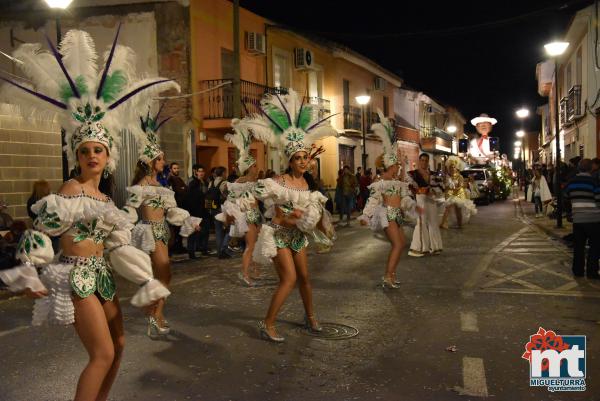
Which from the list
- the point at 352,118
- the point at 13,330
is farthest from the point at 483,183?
the point at 13,330

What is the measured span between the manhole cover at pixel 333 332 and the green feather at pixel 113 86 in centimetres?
319

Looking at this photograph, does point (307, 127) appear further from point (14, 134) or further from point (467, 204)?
point (467, 204)

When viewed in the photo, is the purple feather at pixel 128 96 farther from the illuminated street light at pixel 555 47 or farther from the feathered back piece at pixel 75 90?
the illuminated street light at pixel 555 47

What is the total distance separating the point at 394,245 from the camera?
27.1ft

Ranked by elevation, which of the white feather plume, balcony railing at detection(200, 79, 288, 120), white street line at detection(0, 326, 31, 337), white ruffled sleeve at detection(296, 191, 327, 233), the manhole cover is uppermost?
balcony railing at detection(200, 79, 288, 120)

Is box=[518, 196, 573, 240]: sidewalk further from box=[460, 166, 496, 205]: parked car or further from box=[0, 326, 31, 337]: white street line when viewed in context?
box=[0, 326, 31, 337]: white street line

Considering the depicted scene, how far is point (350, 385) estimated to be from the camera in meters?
4.61

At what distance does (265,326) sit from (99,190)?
247cm

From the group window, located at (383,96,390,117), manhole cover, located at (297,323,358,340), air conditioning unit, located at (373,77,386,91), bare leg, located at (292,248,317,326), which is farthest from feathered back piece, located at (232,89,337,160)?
window, located at (383,96,390,117)

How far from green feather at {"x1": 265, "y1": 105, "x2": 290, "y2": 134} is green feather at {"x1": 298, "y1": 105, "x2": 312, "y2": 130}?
14 centimetres

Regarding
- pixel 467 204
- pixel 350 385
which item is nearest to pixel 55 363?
pixel 350 385

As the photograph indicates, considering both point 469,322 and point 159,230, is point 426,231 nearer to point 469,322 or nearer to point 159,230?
point 469,322

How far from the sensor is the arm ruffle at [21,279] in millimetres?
3295

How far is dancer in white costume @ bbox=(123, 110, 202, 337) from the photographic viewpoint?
6.08m
